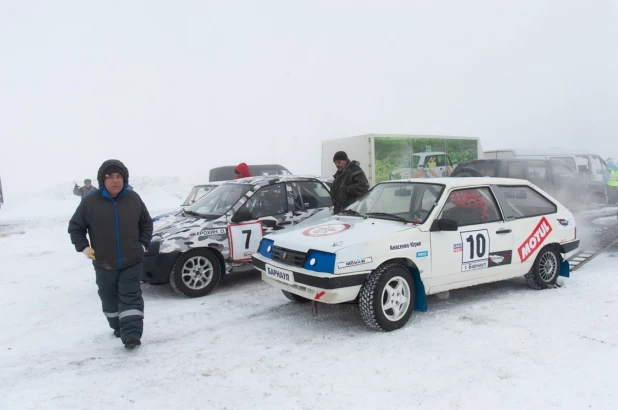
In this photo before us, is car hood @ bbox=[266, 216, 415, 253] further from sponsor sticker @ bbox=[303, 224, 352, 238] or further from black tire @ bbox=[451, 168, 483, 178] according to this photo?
black tire @ bbox=[451, 168, 483, 178]

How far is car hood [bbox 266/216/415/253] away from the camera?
4617 millimetres

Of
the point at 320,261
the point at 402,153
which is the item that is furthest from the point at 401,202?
the point at 402,153

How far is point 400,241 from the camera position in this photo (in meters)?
4.73

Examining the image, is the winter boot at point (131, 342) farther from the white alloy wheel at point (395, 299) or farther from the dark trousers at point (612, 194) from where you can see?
the dark trousers at point (612, 194)

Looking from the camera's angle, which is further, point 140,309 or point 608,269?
point 608,269

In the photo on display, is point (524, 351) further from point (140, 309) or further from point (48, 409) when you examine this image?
point (48, 409)

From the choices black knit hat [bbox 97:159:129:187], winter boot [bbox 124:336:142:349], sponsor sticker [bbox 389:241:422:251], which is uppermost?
black knit hat [bbox 97:159:129:187]

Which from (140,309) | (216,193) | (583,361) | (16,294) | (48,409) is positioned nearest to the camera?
(48,409)

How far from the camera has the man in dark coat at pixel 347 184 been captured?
6.98 metres

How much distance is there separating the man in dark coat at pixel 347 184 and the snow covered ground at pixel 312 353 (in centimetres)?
175

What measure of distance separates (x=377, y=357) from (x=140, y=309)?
2.26 metres

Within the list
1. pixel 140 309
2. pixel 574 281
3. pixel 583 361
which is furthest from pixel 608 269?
pixel 140 309

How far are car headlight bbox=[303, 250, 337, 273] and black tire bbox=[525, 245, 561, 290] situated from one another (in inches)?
120

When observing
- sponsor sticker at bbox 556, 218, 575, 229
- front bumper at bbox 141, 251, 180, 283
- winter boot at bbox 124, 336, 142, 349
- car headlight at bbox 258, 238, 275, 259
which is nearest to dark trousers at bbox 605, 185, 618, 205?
sponsor sticker at bbox 556, 218, 575, 229
